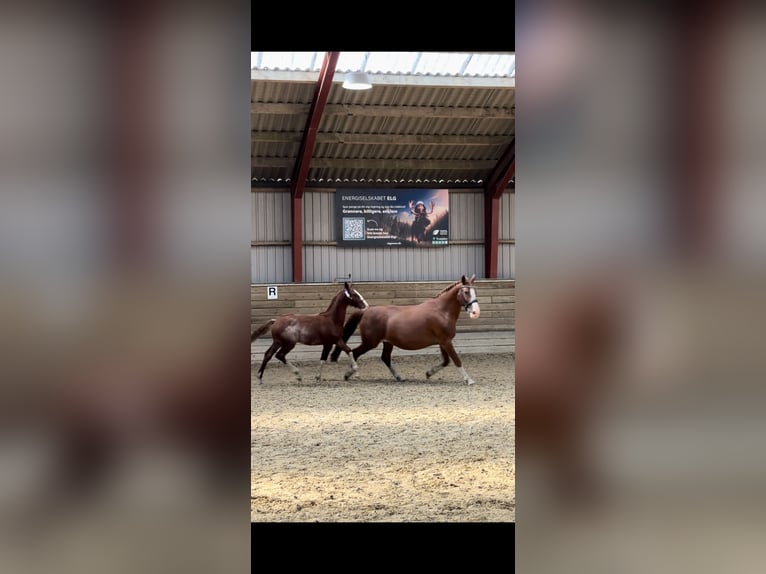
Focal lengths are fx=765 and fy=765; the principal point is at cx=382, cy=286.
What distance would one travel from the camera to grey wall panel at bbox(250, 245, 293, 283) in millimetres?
13859

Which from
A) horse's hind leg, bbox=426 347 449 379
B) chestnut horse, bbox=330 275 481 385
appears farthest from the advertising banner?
horse's hind leg, bbox=426 347 449 379

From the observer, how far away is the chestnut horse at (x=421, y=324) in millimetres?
9734

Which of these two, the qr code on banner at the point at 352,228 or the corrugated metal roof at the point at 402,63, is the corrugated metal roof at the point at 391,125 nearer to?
the corrugated metal roof at the point at 402,63

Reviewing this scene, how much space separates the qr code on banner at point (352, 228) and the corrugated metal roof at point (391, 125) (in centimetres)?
68

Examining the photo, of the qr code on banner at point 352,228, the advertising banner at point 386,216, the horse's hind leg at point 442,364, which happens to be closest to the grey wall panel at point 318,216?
the advertising banner at point 386,216

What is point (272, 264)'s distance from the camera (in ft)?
45.6

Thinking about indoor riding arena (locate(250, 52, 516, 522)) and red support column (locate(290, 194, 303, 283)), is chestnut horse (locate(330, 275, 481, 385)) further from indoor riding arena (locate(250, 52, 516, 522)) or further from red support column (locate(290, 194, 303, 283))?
red support column (locate(290, 194, 303, 283))

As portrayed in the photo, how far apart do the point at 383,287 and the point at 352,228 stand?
1.74 meters

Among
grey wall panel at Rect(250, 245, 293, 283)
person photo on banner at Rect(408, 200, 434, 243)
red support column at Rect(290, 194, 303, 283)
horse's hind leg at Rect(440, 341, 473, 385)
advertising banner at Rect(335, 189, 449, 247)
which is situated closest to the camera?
horse's hind leg at Rect(440, 341, 473, 385)

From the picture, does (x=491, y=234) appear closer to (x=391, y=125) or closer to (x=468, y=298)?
(x=391, y=125)
